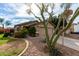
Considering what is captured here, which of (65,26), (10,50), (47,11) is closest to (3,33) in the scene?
(10,50)

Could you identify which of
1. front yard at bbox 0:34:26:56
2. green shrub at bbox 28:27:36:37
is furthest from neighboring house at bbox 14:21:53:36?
front yard at bbox 0:34:26:56

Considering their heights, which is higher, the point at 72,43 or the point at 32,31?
the point at 32,31

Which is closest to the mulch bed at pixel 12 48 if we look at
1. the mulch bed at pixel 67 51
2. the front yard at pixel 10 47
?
A: the front yard at pixel 10 47

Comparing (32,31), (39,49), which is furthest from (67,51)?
(32,31)

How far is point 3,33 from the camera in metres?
2.41

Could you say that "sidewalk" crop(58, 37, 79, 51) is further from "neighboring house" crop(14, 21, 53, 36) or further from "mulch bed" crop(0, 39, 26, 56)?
"mulch bed" crop(0, 39, 26, 56)

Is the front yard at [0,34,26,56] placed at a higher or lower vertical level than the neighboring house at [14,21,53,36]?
lower

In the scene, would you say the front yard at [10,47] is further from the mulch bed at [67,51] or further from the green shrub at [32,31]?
the mulch bed at [67,51]

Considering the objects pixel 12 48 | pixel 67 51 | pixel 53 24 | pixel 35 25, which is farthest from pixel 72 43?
pixel 12 48

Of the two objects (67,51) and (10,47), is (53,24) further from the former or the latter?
(10,47)

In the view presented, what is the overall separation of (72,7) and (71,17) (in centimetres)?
13

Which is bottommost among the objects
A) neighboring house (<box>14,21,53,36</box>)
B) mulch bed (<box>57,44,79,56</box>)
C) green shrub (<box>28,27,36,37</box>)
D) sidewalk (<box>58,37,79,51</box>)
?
mulch bed (<box>57,44,79,56</box>)

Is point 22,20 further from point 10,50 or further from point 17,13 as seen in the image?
point 10,50

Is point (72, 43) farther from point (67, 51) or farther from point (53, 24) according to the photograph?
point (53, 24)
